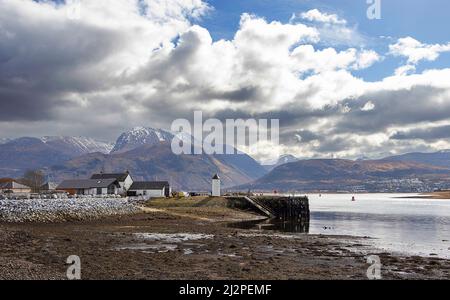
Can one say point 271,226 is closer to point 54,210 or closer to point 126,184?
point 54,210

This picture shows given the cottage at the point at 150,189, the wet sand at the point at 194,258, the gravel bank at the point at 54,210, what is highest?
the cottage at the point at 150,189

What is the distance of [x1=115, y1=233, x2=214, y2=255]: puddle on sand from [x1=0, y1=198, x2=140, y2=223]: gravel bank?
21590 mm

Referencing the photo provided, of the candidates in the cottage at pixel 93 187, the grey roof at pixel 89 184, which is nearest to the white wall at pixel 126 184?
the cottage at pixel 93 187

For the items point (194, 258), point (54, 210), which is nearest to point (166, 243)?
point (194, 258)

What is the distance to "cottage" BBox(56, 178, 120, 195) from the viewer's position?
122m

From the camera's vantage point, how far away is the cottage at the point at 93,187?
399ft

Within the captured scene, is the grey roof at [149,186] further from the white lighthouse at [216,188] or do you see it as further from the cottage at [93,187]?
the white lighthouse at [216,188]

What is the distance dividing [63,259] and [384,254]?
90.9ft

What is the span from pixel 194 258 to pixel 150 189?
296 feet

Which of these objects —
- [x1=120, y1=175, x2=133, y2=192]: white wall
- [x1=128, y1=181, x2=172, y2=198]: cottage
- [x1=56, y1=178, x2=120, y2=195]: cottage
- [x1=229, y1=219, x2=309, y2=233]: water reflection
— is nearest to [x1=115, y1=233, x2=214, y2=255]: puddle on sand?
[x1=229, y1=219, x2=309, y2=233]: water reflection

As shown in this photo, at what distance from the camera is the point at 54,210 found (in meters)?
66.9

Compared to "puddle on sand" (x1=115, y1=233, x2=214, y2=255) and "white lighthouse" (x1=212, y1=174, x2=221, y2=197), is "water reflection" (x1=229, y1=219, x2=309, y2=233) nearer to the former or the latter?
"puddle on sand" (x1=115, y1=233, x2=214, y2=255)

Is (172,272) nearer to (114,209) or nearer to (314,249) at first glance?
(314,249)
